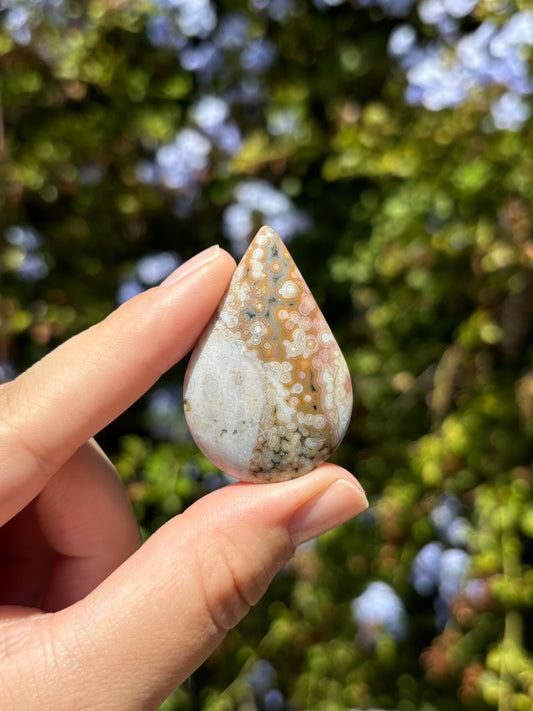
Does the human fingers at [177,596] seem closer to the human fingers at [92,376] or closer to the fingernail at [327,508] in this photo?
the fingernail at [327,508]

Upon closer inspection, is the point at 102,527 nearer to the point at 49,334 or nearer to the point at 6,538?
the point at 6,538

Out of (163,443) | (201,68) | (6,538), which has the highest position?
(201,68)

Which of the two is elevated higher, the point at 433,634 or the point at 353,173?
the point at 353,173

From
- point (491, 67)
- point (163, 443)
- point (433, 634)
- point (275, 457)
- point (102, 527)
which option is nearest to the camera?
point (275, 457)

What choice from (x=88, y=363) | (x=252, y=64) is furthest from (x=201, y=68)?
(x=88, y=363)

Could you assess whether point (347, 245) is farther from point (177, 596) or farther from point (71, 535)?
point (177, 596)

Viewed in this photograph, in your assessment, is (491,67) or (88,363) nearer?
(88,363)

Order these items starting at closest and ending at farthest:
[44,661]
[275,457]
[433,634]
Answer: [44,661]
[275,457]
[433,634]

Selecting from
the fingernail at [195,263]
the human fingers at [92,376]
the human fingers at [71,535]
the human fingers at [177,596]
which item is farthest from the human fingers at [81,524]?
the fingernail at [195,263]
